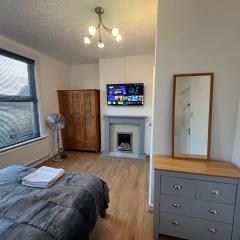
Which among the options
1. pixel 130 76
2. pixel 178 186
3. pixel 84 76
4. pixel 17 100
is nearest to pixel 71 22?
pixel 17 100

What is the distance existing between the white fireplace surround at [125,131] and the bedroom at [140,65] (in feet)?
0.12

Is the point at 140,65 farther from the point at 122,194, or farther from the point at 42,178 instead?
the point at 42,178

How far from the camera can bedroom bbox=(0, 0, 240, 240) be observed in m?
1.58

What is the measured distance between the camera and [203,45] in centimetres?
162

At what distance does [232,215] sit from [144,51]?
10.9 ft

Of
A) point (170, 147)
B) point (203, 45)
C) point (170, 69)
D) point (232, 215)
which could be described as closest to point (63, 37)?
point (170, 69)

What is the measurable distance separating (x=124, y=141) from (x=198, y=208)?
9.32ft

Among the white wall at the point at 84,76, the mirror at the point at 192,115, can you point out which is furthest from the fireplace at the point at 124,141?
the mirror at the point at 192,115

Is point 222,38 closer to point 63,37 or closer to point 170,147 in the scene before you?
point 170,147

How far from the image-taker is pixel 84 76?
182 inches

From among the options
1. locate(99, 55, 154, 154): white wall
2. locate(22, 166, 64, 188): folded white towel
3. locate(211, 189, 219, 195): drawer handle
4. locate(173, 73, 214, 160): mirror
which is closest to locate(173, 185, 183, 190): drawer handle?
locate(211, 189, 219, 195): drawer handle

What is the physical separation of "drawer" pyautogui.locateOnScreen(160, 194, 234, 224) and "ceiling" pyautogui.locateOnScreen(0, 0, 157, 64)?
7.32ft

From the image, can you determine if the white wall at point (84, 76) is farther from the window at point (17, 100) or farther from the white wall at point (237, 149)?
the white wall at point (237, 149)

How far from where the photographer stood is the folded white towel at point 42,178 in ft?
4.84
